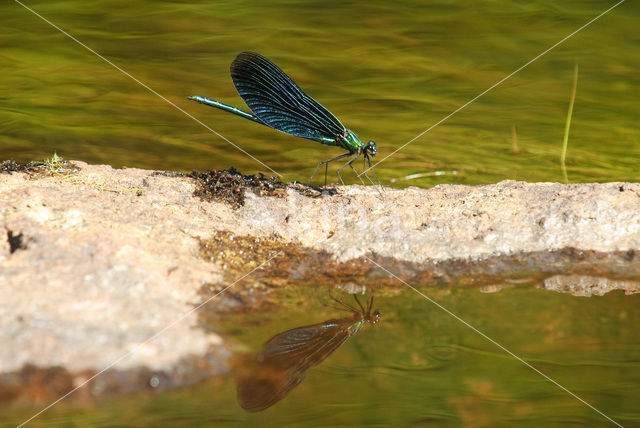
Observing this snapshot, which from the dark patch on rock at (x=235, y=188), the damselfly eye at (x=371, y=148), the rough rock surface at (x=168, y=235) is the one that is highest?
the damselfly eye at (x=371, y=148)

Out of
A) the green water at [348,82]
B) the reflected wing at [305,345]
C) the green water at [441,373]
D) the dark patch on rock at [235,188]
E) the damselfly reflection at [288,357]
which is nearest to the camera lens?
the green water at [441,373]

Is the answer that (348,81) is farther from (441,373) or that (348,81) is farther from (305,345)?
(441,373)

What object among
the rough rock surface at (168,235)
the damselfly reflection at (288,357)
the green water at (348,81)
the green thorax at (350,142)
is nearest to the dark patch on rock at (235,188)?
the rough rock surface at (168,235)

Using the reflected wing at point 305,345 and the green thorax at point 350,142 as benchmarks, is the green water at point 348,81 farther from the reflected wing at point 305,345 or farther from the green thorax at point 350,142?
the reflected wing at point 305,345

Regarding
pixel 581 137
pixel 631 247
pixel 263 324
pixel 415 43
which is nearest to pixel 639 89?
pixel 581 137

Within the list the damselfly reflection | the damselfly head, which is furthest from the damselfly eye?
the damselfly reflection

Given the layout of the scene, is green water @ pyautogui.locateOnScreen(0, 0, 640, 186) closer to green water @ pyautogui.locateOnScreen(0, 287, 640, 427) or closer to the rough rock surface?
the rough rock surface
